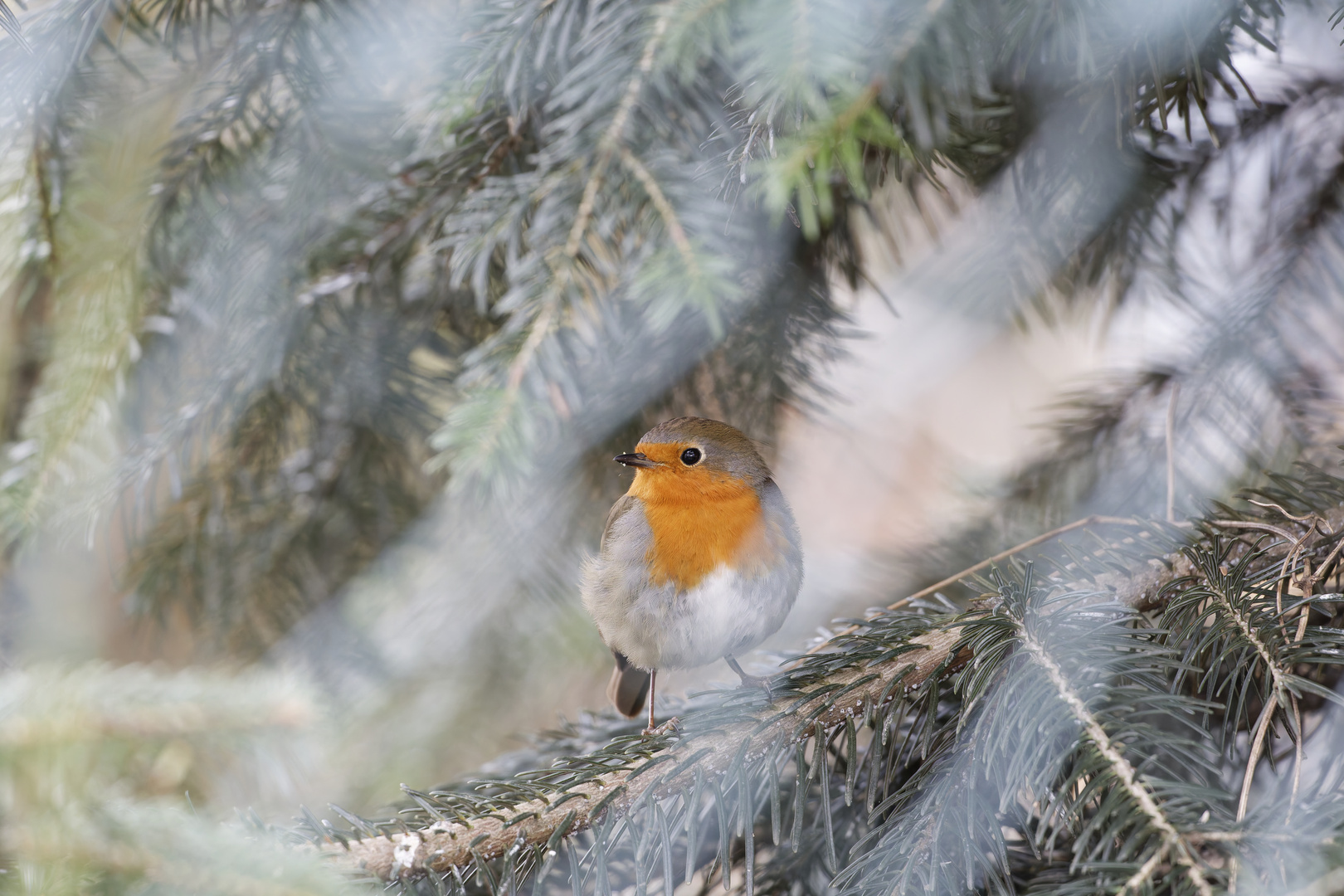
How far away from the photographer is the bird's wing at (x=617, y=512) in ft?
2.73

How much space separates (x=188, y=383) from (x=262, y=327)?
98mm

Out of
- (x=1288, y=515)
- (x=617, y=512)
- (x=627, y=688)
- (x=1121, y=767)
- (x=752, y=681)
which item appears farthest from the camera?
(x=627, y=688)

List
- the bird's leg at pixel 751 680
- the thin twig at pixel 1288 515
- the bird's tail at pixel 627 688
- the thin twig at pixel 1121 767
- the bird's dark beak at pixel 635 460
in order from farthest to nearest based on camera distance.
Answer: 1. the bird's tail at pixel 627 688
2. the bird's dark beak at pixel 635 460
3. the bird's leg at pixel 751 680
4. the thin twig at pixel 1288 515
5. the thin twig at pixel 1121 767

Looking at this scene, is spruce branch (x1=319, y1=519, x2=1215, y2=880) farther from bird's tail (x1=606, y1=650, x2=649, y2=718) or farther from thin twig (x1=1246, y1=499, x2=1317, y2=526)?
bird's tail (x1=606, y1=650, x2=649, y2=718)

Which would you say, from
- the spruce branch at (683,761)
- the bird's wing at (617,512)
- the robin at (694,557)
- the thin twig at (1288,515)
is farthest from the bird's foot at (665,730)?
the thin twig at (1288,515)

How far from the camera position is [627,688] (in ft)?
3.14

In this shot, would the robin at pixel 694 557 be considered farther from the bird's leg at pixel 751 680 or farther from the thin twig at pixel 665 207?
the thin twig at pixel 665 207

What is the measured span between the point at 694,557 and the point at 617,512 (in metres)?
0.11

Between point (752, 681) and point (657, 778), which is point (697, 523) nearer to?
point (752, 681)

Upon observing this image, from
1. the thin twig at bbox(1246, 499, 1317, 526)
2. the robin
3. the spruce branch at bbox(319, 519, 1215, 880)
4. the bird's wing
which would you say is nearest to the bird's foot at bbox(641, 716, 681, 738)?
the spruce branch at bbox(319, 519, 1215, 880)

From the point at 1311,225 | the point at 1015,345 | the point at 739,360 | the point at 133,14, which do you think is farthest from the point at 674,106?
the point at 1015,345

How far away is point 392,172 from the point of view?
0.75 metres

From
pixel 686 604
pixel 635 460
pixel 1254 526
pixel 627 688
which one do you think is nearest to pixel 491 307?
pixel 635 460

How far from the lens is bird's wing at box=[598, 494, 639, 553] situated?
0.83 m
